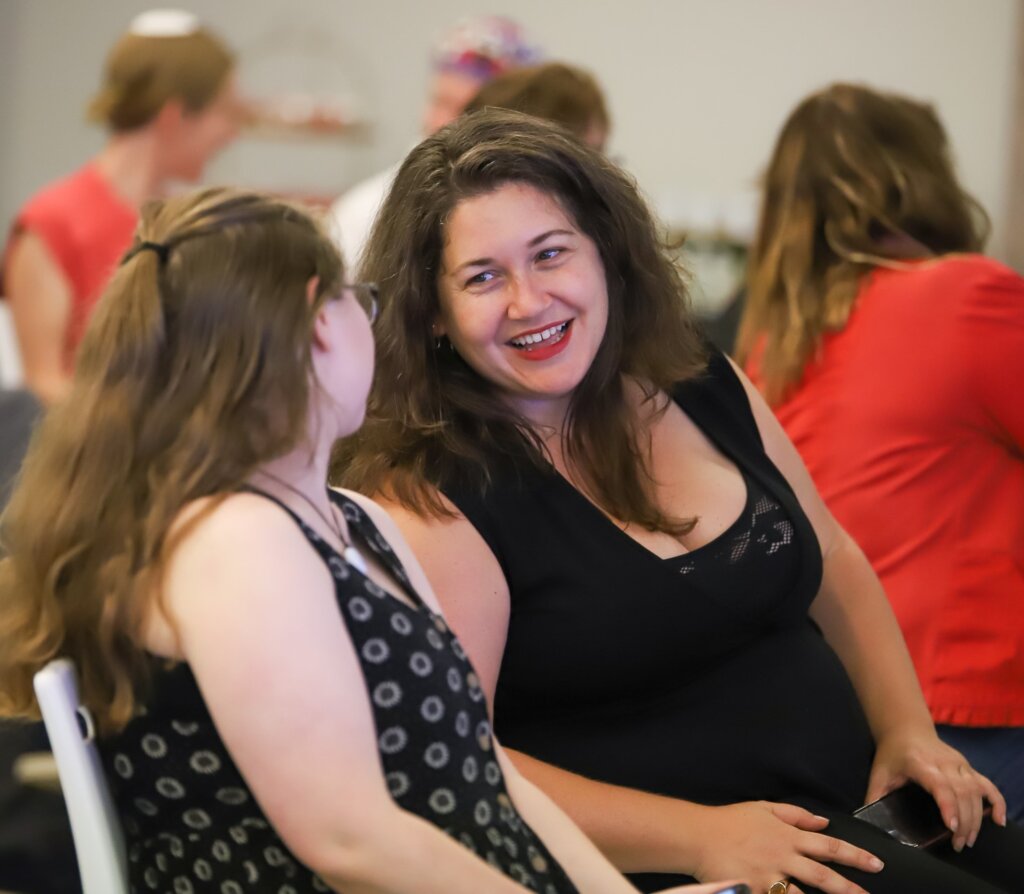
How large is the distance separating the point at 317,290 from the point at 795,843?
0.75 m

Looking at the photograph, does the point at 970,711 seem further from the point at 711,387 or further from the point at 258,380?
the point at 258,380

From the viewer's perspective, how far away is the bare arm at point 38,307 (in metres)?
2.91

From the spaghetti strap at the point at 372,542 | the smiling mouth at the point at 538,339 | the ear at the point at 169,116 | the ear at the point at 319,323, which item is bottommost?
the spaghetti strap at the point at 372,542

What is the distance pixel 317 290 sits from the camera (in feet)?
3.50

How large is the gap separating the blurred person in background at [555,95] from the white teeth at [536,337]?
100 centimetres

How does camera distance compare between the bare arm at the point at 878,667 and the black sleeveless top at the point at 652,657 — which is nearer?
the black sleeveless top at the point at 652,657

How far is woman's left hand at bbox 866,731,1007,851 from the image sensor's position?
4.91ft

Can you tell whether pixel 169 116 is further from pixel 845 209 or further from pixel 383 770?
pixel 383 770

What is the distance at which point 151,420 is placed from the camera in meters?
1.02

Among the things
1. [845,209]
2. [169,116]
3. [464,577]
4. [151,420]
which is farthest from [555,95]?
[151,420]

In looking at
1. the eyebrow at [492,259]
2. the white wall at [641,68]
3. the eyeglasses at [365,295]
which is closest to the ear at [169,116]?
the white wall at [641,68]

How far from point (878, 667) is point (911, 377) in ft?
1.37

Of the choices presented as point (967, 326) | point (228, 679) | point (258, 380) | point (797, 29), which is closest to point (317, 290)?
point (258, 380)

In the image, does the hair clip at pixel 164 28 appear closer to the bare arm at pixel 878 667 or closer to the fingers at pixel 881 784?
the bare arm at pixel 878 667
